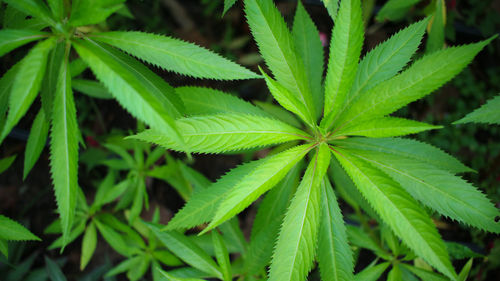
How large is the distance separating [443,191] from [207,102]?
35.0 inches

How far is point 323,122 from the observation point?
1.09m

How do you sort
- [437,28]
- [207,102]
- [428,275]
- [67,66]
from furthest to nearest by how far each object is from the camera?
[437,28] → [428,275] → [207,102] → [67,66]

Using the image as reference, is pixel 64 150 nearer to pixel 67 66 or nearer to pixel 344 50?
pixel 67 66

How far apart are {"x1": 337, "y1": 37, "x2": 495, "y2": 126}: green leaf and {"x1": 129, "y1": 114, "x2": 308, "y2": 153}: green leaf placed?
363 millimetres

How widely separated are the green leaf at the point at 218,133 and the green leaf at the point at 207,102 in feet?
0.85

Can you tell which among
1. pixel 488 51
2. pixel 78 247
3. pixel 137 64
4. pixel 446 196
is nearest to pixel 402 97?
pixel 446 196

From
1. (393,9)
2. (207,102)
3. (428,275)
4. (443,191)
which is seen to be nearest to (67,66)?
(207,102)

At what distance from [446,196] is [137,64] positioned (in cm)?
111

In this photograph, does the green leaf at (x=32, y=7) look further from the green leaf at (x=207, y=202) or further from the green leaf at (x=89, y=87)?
the green leaf at (x=89, y=87)

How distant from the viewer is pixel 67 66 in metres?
0.98

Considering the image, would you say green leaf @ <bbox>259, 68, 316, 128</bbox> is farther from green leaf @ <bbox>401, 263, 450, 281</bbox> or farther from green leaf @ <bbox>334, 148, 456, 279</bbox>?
green leaf @ <bbox>401, 263, 450, 281</bbox>

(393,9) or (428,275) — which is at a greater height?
(393,9)

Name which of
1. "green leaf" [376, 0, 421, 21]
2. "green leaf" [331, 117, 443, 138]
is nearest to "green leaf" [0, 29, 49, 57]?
"green leaf" [331, 117, 443, 138]

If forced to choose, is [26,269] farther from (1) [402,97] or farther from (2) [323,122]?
(1) [402,97]
